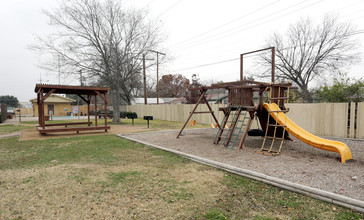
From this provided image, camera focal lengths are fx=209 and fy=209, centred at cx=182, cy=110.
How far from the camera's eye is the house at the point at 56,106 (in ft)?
114

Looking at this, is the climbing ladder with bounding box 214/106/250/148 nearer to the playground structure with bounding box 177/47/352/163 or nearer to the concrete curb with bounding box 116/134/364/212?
the playground structure with bounding box 177/47/352/163

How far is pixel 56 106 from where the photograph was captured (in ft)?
118

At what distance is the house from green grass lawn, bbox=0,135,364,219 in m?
33.7

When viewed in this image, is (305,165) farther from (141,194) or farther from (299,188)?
(141,194)

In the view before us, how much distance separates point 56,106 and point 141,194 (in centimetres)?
3854

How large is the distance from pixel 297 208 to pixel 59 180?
14.7 feet

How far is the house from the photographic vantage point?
34638mm

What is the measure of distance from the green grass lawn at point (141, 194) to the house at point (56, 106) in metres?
33.7

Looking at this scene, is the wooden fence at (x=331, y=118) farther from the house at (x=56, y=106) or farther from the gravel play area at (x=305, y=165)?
the house at (x=56, y=106)

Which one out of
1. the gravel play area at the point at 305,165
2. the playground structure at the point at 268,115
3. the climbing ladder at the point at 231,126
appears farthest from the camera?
the climbing ladder at the point at 231,126

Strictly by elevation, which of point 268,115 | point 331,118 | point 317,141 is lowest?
point 317,141

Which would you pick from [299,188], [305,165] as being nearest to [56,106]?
[305,165]

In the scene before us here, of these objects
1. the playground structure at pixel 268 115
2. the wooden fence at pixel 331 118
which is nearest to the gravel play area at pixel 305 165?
the playground structure at pixel 268 115

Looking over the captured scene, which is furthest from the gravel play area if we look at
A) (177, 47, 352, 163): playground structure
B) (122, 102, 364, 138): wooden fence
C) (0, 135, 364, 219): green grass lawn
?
(122, 102, 364, 138): wooden fence
